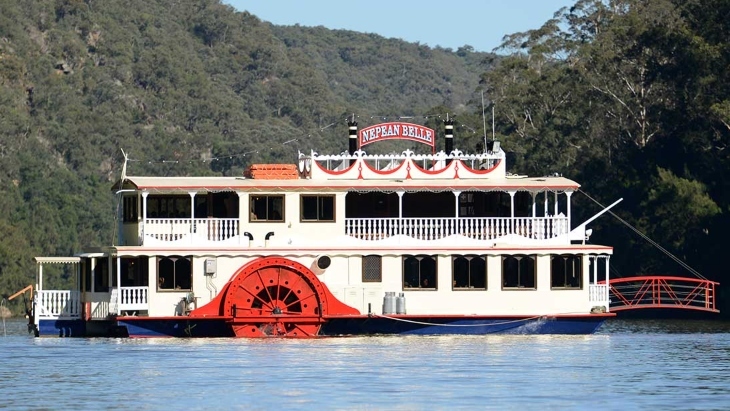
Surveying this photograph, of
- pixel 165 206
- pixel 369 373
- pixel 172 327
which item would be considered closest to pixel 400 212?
pixel 165 206

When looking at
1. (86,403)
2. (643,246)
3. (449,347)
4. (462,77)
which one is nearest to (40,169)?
(643,246)

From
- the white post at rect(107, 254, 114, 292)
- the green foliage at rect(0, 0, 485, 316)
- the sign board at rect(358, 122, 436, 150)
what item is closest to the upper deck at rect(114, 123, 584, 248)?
the white post at rect(107, 254, 114, 292)

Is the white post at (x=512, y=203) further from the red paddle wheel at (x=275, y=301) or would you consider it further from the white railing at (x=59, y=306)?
the white railing at (x=59, y=306)

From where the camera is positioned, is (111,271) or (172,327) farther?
(111,271)

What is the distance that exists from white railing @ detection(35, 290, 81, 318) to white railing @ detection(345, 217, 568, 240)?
21.7ft

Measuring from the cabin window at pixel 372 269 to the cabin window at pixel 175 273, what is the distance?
3883 millimetres

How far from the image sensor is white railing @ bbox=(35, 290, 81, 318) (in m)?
42.1

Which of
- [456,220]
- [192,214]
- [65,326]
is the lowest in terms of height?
[65,326]

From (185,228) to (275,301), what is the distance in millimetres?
2674

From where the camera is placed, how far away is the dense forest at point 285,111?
6619 centimetres

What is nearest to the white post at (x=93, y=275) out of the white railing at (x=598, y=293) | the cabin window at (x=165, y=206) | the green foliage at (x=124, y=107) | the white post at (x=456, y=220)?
the cabin window at (x=165, y=206)

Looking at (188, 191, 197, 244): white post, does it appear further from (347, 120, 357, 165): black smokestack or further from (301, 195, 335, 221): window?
(347, 120, 357, 165): black smokestack

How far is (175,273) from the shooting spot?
4059 cm

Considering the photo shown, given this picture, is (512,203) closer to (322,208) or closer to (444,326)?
(444,326)
